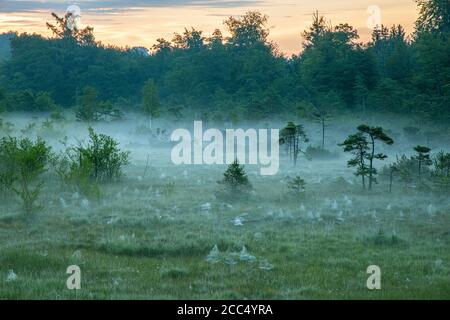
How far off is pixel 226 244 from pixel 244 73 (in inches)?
1880

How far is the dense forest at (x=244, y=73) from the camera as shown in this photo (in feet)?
134

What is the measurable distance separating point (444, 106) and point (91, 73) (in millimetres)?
41101

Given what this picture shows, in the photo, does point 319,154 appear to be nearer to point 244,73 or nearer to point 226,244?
point 226,244

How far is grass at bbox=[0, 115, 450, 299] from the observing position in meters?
8.03

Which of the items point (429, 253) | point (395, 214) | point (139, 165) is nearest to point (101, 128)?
point (139, 165)

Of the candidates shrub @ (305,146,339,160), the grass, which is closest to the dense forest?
shrub @ (305,146,339,160)

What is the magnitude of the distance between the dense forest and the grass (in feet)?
81.5

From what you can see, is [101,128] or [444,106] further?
[101,128]

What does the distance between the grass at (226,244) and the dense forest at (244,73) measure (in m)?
24.8

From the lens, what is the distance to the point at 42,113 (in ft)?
147

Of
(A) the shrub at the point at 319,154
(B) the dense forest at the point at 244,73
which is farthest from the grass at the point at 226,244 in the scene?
(B) the dense forest at the point at 244,73

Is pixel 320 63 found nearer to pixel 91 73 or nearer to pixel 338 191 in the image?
pixel 91 73

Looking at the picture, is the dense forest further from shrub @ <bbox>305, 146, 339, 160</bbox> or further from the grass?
the grass

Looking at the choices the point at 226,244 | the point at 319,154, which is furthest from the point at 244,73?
the point at 226,244
